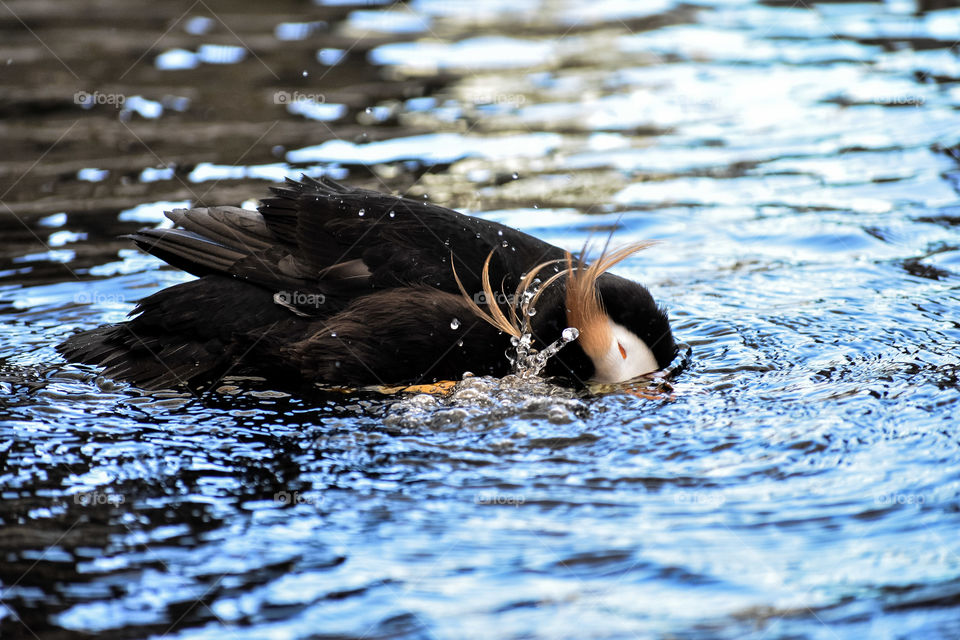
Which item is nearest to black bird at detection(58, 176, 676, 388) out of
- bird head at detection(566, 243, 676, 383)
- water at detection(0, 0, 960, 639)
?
bird head at detection(566, 243, 676, 383)

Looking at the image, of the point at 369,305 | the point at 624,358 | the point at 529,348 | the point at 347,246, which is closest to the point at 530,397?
the point at 529,348

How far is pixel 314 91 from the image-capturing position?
31.4 feet

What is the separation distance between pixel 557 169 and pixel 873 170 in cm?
229

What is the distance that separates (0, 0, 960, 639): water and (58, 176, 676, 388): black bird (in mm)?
170

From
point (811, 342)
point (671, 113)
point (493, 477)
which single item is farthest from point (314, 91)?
point (493, 477)

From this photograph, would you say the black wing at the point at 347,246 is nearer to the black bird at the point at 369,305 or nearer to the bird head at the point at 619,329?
the black bird at the point at 369,305

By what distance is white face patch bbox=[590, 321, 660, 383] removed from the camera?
15.6 ft

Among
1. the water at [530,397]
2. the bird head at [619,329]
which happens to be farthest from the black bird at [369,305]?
the water at [530,397]

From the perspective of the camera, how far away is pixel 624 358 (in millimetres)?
4762

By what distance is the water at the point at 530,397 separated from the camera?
330cm

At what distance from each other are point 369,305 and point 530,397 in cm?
83

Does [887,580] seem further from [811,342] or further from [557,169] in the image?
[557,169]

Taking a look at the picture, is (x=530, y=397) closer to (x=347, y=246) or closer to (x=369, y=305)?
(x=369, y=305)

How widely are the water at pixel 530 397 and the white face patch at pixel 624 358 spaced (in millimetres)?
114
